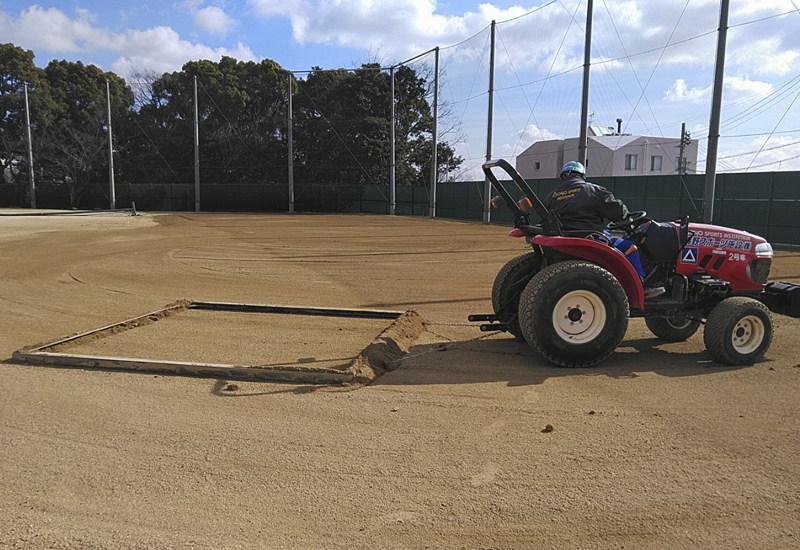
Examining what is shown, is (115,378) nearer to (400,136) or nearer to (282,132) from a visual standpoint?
(400,136)

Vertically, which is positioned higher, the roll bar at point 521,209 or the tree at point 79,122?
the tree at point 79,122

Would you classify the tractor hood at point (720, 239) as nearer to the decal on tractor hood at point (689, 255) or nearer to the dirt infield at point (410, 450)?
the decal on tractor hood at point (689, 255)

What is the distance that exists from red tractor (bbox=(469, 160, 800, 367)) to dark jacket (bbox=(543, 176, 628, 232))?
Result: 0.39 feet

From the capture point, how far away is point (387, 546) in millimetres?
3252

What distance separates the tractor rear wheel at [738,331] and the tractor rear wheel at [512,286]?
6.19 feet

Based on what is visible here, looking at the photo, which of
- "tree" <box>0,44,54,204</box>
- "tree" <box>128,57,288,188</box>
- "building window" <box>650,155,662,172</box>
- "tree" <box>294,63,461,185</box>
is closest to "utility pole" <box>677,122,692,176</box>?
"building window" <box>650,155,662,172</box>

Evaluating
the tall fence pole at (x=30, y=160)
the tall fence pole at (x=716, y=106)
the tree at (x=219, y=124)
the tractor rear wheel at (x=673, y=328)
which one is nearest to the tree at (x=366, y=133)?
the tree at (x=219, y=124)

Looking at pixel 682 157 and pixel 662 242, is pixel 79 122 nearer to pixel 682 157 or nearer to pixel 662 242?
A: pixel 682 157

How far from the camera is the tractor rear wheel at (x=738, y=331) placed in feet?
20.8

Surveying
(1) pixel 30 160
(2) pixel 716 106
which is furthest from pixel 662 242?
(1) pixel 30 160

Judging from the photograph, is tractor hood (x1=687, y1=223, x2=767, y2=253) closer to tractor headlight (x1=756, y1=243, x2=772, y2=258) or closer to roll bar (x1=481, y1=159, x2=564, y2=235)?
tractor headlight (x1=756, y1=243, x2=772, y2=258)

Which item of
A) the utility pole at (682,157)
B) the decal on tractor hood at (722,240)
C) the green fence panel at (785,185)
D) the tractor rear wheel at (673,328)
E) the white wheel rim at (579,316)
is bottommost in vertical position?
the tractor rear wheel at (673,328)

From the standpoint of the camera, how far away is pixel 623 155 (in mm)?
49875

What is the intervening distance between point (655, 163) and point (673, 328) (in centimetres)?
4822
